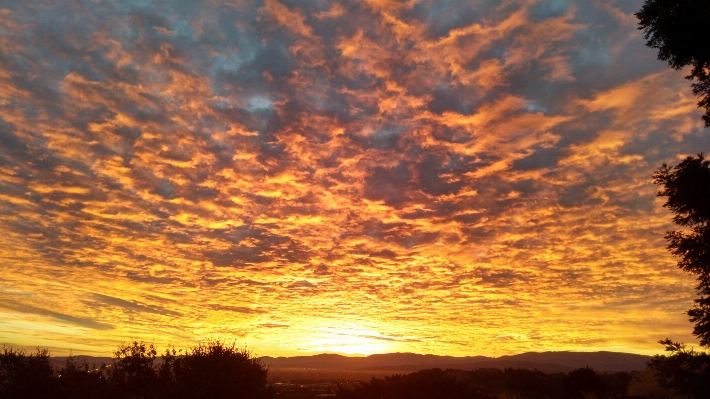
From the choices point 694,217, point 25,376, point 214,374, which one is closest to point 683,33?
point 694,217

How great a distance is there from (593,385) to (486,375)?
16.7 meters

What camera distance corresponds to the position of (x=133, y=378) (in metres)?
21.7

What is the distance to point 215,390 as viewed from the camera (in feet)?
70.1

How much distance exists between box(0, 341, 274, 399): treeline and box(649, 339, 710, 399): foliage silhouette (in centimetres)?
1606

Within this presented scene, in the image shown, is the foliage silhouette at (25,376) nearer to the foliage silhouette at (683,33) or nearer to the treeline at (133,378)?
the treeline at (133,378)

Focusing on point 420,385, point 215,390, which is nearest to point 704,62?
point 420,385

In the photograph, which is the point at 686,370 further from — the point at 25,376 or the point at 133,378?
the point at 25,376

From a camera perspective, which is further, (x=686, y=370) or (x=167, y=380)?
(x=167, y=380)

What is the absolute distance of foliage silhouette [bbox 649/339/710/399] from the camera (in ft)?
42.3

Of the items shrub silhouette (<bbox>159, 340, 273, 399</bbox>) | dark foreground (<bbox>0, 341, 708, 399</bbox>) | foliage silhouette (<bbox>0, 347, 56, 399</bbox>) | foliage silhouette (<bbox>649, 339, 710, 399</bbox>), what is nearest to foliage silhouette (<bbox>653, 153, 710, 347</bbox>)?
foliage silhouette (<bbox>649, 339, 710, 399</bbox>)

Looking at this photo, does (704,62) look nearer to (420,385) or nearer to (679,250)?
(679,250)

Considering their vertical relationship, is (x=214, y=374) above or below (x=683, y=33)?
below

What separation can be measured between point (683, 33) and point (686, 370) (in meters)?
8.64

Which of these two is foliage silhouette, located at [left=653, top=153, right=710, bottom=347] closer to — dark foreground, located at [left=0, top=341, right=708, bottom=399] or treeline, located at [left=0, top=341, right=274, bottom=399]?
dark foreground, located at [left=0, top=341, right=708, bottom=399]
